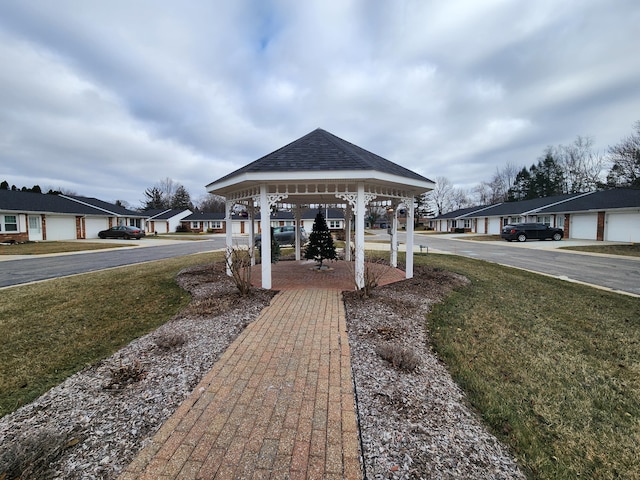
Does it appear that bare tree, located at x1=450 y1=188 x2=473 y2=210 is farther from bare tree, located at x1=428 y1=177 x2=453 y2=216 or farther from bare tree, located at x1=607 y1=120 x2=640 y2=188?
bare tree, located at x1=607 y1=120 x2=640 y2=188

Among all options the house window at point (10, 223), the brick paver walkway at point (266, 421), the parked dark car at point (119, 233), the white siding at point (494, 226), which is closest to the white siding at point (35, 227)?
the house window at point (10, 223)

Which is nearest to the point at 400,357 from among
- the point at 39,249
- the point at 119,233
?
the point at 39,249

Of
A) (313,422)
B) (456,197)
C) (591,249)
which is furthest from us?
(456,197)

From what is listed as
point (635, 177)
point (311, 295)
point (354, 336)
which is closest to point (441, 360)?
point (354, 336)

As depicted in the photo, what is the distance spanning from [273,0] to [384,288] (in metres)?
8.80

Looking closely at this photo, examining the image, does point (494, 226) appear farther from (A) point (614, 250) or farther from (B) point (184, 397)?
(B) point (184, 397)

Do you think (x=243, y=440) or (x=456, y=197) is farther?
(x=456, y=197)

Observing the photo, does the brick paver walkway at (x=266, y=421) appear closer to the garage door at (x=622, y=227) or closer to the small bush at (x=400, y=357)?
the small bush at (x=400, y=357)

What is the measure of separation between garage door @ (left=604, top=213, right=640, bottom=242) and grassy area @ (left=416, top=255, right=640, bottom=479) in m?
21.8

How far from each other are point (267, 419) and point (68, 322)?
5316mm

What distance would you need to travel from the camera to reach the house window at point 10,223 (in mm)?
23242

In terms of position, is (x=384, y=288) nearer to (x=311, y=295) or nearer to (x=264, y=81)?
(x=311, y=295)

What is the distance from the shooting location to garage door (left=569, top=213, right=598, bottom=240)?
79.8ft

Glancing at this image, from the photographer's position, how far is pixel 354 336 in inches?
171
